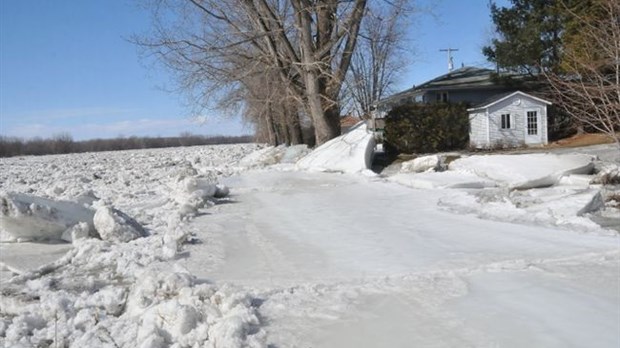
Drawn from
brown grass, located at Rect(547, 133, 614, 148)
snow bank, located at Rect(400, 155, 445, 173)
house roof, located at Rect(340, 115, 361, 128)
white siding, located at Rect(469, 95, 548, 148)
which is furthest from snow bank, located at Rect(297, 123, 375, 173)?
house roof, located at Rect(340, 115, 361, 128)

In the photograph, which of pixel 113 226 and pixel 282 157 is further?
pixel 282 157

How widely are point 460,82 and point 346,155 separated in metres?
20.2

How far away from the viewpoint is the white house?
30.8 meters

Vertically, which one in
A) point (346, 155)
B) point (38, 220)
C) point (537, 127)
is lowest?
point (38, 220)

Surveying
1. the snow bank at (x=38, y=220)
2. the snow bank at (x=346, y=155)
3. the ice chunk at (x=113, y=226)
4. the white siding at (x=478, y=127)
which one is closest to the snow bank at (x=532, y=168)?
the snow bank at (x=346, y=155)

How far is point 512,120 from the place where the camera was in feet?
103

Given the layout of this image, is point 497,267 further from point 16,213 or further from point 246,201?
point 246,201

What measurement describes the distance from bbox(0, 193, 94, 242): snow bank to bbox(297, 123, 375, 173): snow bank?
33.7 feet

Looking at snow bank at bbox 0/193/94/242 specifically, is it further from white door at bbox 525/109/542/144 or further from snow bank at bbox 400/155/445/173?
white door at bbox 525/109/542/144

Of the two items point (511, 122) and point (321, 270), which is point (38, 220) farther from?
point (511, 122)

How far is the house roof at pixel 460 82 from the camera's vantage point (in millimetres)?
35094

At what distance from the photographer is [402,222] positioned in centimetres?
903

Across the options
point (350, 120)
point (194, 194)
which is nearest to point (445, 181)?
point (194, 194)

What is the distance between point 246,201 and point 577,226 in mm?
6650
